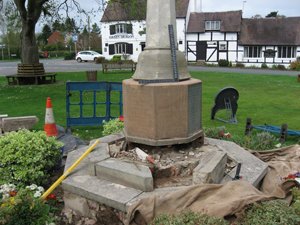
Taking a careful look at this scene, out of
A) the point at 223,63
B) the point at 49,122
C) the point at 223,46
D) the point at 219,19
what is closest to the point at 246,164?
the point at 49,122

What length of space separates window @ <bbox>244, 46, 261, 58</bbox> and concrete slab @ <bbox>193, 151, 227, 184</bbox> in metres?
39.7

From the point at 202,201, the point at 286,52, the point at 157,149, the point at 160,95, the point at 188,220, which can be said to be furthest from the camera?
the point at 286,52

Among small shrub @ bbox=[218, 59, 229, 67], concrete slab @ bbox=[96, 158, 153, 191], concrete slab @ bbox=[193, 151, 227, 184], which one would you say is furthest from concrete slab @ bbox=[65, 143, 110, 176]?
small shrub @ bbox=[218, 59, 229, 67]

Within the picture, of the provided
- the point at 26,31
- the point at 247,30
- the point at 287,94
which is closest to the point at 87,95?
the point at 26,31

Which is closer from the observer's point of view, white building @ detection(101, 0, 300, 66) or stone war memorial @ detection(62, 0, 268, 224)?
stone war memorial @ detection(62, 0, 268, 224)

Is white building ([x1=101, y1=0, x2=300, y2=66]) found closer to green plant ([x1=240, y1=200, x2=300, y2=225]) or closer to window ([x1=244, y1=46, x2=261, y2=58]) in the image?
window ([x1=244, y1=46, x2=261, y2=58])

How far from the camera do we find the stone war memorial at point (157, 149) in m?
4.32

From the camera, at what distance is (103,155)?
16.5ft

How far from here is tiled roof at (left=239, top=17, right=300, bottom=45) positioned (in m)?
40.6

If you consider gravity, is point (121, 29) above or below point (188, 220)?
above

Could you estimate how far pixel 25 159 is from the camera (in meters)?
4.97

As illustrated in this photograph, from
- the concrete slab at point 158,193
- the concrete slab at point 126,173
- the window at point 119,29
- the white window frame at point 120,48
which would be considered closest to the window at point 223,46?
the window at point 119,29

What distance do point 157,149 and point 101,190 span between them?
46.9 inches

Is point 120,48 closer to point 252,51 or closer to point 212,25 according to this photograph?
point 212,25
